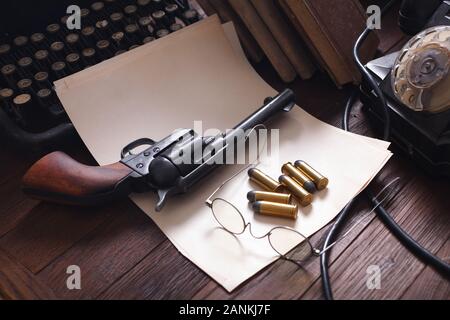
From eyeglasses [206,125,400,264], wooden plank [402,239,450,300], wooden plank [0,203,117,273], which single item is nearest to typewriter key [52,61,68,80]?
wooden plank [0,203,117,273]

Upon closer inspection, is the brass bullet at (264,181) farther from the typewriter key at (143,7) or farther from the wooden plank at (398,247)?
the typewriter key at (143,7)

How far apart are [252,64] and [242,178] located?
0.88 feet

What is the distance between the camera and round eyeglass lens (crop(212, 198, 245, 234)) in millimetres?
656

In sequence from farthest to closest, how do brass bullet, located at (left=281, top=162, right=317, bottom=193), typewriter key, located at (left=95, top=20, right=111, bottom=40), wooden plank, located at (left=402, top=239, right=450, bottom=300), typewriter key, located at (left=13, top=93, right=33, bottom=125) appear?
1. typewriter key, located at (left=95, top=20, right=111, bottom=40)
2. typewriter key, located at (left=13, top=93, right=33, bottom=125)
3. brass bullet, located at (left=281, top=162, right=317, bottom=193)
4. wooden plank, located at (left=402, top=239, right=450, bottom=300)

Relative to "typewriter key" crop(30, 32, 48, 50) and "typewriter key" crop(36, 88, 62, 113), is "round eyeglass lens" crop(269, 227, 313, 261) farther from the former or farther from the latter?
"typewriter key" crop(30, 32, 48, 50)

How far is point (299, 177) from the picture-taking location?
69cm

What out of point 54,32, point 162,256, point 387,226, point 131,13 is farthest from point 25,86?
point 387,226

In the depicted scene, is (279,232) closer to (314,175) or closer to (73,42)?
(314,175)

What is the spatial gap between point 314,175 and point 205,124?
0.66ft

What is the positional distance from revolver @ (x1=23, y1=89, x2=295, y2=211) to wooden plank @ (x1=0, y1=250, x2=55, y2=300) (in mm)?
99

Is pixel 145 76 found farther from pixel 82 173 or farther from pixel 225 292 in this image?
pixel 225 292
